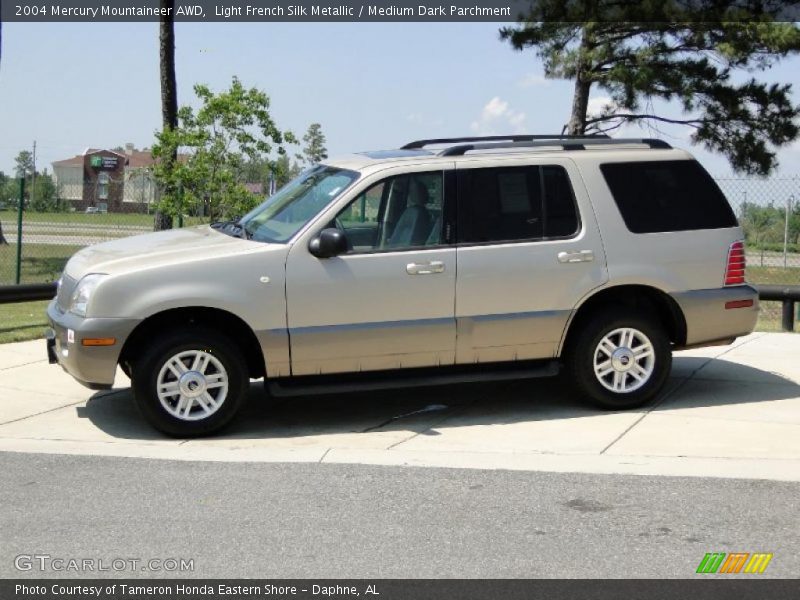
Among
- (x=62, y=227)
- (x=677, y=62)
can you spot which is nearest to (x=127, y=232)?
(x=62, y=227)

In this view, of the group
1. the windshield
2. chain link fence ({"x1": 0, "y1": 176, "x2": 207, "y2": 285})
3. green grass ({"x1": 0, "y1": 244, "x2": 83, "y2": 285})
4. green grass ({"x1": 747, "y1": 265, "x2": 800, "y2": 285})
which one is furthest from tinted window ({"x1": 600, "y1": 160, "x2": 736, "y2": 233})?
green grass ({"x1": 747, "y1": 265, "x2": 800, "y2": 285})

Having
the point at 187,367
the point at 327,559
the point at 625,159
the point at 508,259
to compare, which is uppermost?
the point at 625,159

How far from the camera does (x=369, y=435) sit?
24.5 feet

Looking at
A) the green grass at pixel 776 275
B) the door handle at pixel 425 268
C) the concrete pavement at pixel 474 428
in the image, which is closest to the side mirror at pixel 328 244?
the door handle at pixel 425 268

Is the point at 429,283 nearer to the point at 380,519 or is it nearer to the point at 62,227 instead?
the point at 380,519

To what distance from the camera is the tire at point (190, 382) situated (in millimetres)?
7191

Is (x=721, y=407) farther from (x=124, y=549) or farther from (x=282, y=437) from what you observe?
(x=124, y=549)

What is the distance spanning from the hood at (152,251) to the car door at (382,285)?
521 millimetres

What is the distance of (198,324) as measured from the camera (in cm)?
737

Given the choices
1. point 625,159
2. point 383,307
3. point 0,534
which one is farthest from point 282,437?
point 625,159

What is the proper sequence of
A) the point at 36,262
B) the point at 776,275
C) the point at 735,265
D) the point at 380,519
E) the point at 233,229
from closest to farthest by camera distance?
the point at 380,519
the point at 233,229
the point at 735,265
the point at 36,262
the point at 776,275

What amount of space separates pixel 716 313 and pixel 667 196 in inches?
37.5

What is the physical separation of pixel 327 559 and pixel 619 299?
3932mm

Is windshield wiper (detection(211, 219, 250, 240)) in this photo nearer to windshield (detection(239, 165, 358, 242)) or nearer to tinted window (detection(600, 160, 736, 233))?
windshield (detection(239, 165, 358, 242))
